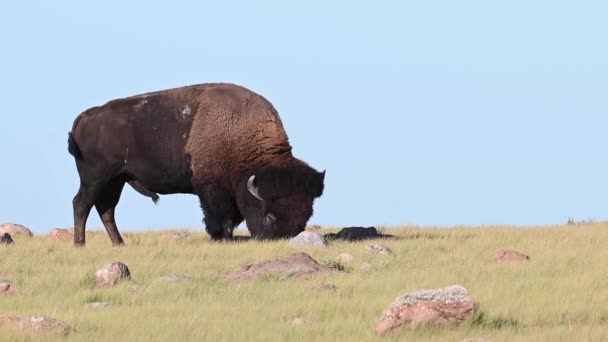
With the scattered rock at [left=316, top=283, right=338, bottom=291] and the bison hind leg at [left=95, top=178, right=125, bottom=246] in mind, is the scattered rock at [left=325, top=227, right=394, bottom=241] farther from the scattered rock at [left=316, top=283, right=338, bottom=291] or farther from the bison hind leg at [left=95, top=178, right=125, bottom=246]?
the scattered rock at [left=316, top=283, right=338, bottom=291]

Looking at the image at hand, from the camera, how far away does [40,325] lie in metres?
8.68

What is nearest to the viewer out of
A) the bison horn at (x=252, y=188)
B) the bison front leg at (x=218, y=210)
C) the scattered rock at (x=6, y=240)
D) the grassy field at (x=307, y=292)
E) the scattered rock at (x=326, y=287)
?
the grassy field at (x=307, y=292)

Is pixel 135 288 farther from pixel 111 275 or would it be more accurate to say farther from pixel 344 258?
pixel 344 258

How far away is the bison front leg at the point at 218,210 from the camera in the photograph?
60.6 feet

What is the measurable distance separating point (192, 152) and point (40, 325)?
1012 cm

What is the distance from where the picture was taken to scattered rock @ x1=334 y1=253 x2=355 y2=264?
45.6ft

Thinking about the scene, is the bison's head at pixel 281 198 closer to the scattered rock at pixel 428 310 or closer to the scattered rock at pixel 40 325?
the scattered rock at pixel 428 310

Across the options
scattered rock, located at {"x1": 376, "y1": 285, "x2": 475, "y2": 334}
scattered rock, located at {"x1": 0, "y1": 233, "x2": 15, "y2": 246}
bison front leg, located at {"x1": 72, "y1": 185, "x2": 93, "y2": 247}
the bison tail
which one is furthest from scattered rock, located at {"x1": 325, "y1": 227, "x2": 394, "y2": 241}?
scattered rock, located at {"x1": 376, "y1": 285, "x2": 475, "y2": 334}

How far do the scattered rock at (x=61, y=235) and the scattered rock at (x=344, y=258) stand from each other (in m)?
7.41

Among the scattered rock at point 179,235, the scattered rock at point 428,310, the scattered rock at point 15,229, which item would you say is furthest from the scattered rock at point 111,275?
the scattered rock at point 15,229

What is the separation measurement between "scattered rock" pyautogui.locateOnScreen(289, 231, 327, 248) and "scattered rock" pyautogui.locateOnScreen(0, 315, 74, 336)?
23.9ft

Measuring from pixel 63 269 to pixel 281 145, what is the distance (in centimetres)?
580

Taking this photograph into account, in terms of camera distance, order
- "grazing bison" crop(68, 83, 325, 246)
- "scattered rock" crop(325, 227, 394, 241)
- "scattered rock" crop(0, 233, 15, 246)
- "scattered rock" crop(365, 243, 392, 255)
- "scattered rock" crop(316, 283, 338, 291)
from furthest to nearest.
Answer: "scattered rock" crop(325, 227, 394, 241), "grazing bison" crop(68, 83, 325, 246), "scattered rock" crop(0, 233, 15, 246), "scattered rock" crop(365, 243, 392, 255), "scattered rock" crop(316, 283, 338, 291)

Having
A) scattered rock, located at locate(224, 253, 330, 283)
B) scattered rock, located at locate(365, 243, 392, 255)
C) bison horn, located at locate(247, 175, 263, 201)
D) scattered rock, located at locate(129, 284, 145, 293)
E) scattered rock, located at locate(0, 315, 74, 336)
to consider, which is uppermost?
bison horn, located at locate(247, 175, 263, 201)
